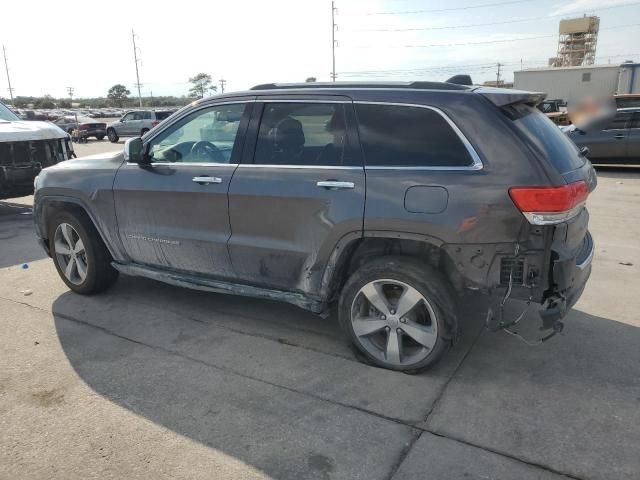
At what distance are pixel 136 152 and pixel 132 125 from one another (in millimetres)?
25682

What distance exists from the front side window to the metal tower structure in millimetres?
70446

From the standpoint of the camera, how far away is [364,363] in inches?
144

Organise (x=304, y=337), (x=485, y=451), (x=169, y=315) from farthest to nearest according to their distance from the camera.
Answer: (x=169, y=315)
(x=304, y=337)
(x=485, y=451)

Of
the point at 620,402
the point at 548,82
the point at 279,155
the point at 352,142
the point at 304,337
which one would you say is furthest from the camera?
the point at 548,82

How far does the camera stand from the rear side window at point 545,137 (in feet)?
10.3

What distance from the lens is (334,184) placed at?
345cm

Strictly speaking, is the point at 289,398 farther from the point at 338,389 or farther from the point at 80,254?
the point at 80,254

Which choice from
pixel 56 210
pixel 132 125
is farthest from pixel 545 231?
pixel 132 125

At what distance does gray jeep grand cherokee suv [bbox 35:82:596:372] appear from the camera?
121 inches

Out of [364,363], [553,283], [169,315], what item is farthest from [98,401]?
[553,283]

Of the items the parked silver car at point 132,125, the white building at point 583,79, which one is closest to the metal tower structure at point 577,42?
the white building at point 583,79

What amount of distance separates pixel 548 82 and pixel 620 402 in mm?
30769

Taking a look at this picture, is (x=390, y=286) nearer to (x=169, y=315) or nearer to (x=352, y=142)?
(x=352, y=142)

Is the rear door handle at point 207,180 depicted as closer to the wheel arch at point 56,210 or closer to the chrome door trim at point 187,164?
the chrome door trim at point 187,164
